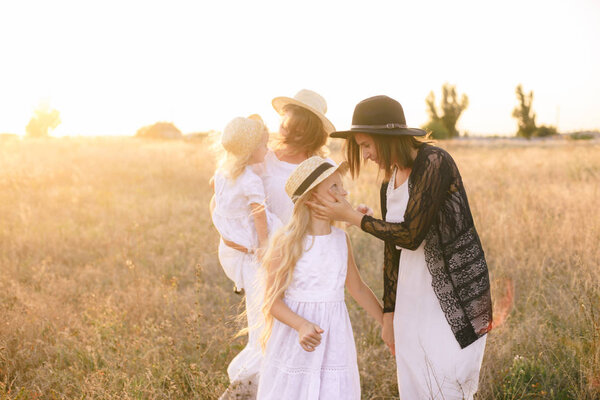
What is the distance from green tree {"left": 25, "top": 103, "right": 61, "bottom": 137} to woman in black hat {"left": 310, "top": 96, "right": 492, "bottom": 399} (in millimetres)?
41632

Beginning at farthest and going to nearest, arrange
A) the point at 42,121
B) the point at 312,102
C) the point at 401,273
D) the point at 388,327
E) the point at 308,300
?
the point at 42,121 → the point at 312,102 → the point at 388,327 → the point at 401,273 → the point at 308,300

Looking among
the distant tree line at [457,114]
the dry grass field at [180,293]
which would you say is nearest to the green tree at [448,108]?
the distant tree line at [457,114]

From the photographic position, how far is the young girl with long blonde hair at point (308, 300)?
2080mm

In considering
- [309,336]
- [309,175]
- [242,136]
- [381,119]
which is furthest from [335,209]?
[242,136]

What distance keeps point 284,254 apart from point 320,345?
46cm

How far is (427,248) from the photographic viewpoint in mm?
2119

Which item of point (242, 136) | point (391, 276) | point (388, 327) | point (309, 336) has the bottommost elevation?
A: point (388, 327)

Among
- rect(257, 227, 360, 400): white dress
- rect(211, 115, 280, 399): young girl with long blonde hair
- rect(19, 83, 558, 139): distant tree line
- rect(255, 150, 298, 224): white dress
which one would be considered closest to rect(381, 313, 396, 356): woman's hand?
rect(257, 227, 360, 400): white dress

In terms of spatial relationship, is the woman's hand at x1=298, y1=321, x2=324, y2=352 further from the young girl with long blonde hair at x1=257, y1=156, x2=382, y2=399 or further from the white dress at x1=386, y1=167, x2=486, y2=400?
Result: the white dress at x1=386, y1=167, x2=486, y2=400

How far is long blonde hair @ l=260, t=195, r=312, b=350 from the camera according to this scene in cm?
210

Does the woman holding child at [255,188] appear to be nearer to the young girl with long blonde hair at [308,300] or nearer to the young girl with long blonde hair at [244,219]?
the young girl with long blonde hair at [244,219]

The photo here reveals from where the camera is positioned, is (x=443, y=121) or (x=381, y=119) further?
(x=443, y=121)

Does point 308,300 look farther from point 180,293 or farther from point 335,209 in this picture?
point 180,293

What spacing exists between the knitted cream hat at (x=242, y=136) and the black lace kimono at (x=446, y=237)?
1056mm
